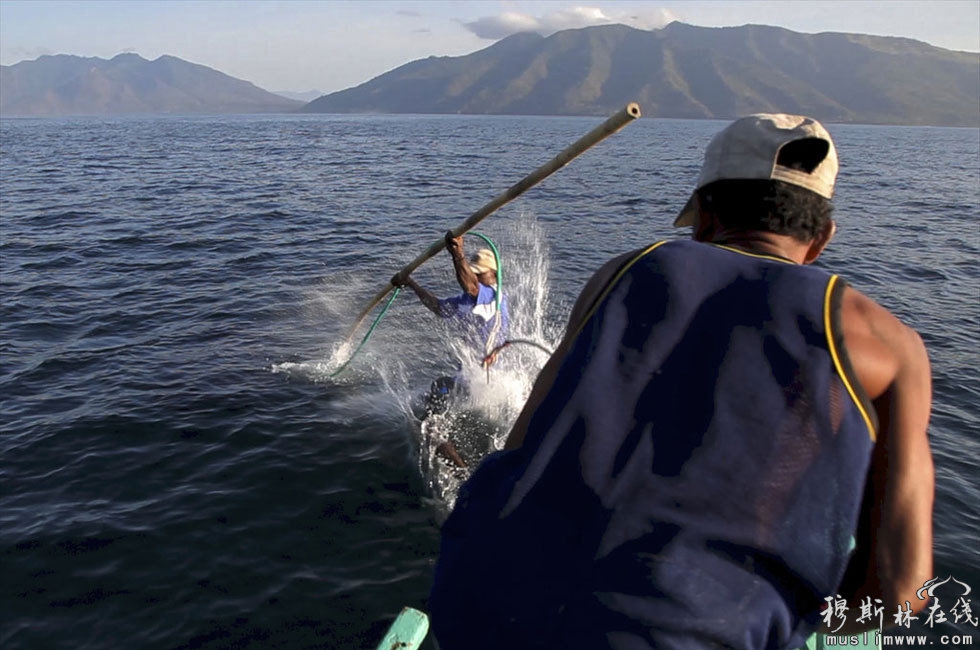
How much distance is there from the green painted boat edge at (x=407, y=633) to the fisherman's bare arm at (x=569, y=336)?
2.65 meters

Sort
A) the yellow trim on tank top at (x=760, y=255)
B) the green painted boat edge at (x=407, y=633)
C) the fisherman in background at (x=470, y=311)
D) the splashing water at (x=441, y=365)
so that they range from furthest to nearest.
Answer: the splashing water at (x=441, y=365), the fisherman in background at (x=470, y=311), the green painted boat edge at (x=407, y=633), the yellow trim on tank top at (x=760, y=255)

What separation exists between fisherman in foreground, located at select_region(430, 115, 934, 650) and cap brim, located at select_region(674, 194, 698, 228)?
0.71 feet

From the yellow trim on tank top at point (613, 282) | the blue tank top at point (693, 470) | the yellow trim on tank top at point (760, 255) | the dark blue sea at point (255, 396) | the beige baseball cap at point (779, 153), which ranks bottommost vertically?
the dark blue sea at point (255, 396)

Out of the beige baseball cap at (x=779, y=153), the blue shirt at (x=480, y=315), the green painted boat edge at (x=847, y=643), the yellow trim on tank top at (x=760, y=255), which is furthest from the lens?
the blue shirt at (x=480, y=315)

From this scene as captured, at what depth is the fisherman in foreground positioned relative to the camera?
1.67 metres

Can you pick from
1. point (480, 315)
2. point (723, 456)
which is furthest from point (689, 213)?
point (480, 315)

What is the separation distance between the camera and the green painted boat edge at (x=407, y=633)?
165 inches

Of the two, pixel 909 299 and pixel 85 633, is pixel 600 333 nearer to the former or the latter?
pixel 85 633

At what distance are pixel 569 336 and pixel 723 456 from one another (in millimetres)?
555

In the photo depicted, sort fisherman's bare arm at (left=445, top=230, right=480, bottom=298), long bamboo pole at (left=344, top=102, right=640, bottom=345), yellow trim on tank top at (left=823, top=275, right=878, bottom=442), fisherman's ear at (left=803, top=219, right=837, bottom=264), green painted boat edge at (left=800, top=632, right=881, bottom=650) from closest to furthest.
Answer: yellow trim on tank top at (left=823, top=275, right=878, bottom=442) < fisherman's ear at (left=803, top=219, right=837, bottom=264) < green painted boat edge at (left=800, top=632, right=881, bottom=650) < long bamboo pole at (left=344, top=102, right=640, bottom=345) < fisherman's bare arm at (left=445, top=230, right=480, bottom=298)

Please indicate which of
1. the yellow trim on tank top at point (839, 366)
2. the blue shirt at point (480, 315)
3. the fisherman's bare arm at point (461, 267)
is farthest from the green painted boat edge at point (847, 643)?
the blue shirt at point (480, 315)

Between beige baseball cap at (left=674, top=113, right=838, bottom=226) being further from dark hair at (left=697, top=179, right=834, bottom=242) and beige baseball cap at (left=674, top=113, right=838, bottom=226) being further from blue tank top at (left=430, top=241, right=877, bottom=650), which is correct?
blue tank top at (left=430, top=241, right=877, bottom=650)

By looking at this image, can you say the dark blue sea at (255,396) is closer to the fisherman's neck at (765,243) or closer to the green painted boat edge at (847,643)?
the green painted boat edge at (847,643)

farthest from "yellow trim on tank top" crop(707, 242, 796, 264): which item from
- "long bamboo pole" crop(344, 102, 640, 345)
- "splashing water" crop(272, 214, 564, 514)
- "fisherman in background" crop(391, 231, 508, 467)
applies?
"fisherman in background" crop(391, 231, 508, 467)
